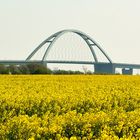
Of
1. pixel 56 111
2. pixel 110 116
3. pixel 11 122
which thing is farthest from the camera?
pixel 56 111

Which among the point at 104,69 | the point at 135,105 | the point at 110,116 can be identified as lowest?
the point at 104,69

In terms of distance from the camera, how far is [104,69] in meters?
114

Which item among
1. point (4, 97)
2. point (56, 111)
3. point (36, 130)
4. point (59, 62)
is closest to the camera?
point (36, 130)

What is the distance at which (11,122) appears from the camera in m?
9.99

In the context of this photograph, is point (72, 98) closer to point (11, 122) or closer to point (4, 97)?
point (4, 97)

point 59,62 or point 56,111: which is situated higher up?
point 56,111

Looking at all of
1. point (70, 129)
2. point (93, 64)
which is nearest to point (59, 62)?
point (93, 64)

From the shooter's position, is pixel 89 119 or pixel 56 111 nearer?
pixel 89 119

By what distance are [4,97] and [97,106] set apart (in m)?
2.63

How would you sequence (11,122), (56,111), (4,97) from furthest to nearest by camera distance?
(4,97), (56,111), (11,122)

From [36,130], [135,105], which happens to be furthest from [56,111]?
[36,130]

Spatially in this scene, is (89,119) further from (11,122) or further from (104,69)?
(104,69)

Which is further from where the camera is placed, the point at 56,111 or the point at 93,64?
the point at 93,64

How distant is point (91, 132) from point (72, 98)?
6.78m
